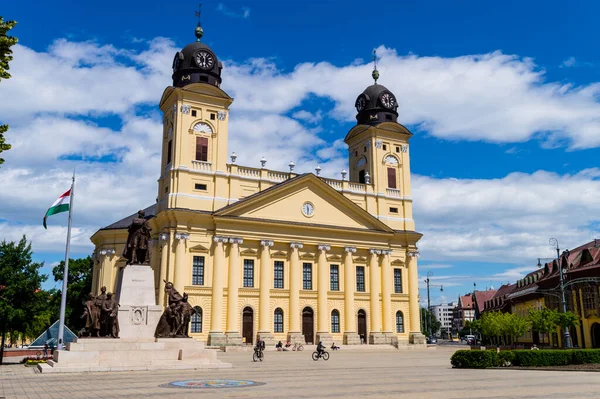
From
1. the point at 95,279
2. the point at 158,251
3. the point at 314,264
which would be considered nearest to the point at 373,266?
the point at 314,264

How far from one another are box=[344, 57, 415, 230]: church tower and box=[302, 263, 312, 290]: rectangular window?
9441mm

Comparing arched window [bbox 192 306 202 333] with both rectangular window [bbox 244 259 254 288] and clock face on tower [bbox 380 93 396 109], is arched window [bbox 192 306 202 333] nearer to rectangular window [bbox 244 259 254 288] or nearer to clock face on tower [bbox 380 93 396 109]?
rectangular window [bbox 244 259 254 288]

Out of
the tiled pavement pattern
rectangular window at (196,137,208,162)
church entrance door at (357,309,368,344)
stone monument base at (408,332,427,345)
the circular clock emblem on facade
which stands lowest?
the tiled pavement pattern

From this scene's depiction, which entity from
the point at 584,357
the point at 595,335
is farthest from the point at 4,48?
the point at 595,335

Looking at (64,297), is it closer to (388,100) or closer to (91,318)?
(91,318)

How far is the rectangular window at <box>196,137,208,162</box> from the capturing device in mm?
47094

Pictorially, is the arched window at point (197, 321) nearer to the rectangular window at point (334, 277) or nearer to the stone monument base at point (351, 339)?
the rectangular window at point (334, 277)

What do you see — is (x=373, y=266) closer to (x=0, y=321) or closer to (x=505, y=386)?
(x=0, y=321)

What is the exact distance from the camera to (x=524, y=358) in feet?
78.6

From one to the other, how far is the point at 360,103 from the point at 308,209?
15648mm

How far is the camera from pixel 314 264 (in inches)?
1951

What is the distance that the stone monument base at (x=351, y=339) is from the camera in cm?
4866

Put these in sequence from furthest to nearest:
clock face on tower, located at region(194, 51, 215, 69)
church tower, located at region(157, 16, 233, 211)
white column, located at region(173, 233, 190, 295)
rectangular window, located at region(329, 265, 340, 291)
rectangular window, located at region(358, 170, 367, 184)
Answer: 1. rectangular window, located at region(358, 170, 367, 184)
2. rectangular window, located at region(329, 265, 340, 291)
3. clock face on tower, located at region(194, 51, 215, 69)
4. church tower, located at region(157, 16, 233, 211)
5. white column, located at region(173, 233, 190, 295)

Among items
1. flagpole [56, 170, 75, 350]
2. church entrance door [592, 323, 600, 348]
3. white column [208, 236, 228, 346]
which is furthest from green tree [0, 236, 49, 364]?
church entrance door [592, 323, 600, 348]
